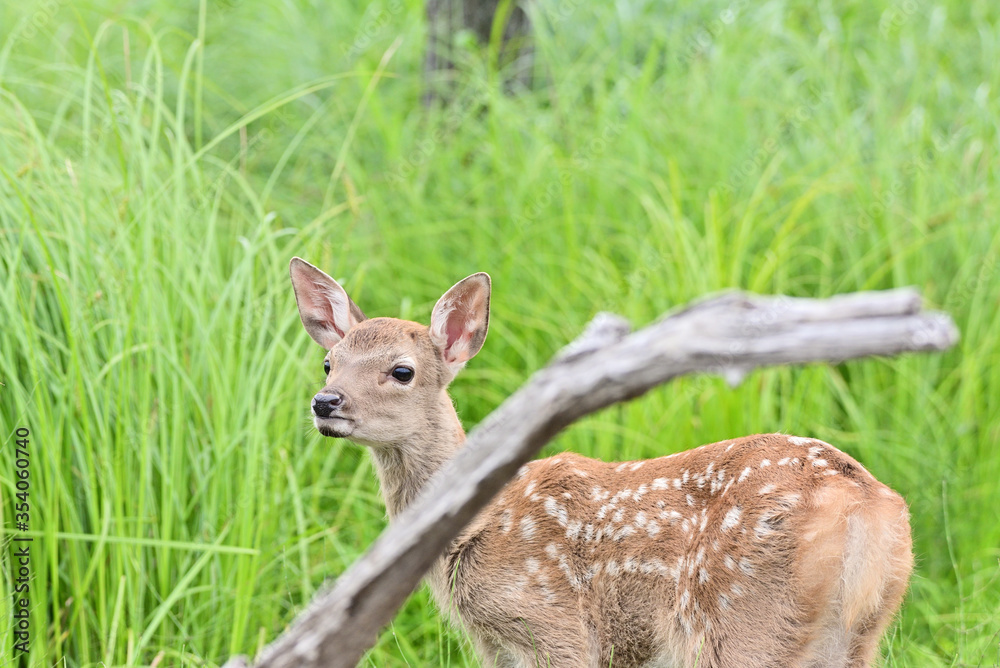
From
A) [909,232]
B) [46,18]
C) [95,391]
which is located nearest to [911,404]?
[909,232]

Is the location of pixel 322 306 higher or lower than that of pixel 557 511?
higher

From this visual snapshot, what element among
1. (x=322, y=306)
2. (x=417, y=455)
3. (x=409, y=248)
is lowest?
(x=417, y=455)

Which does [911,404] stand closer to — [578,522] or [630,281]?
[630,281]

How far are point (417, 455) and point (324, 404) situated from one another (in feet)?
1.56

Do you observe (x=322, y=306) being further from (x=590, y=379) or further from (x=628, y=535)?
(x=590, y=379)

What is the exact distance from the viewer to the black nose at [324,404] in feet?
9.89

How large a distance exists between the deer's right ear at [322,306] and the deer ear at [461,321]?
0.33 metres

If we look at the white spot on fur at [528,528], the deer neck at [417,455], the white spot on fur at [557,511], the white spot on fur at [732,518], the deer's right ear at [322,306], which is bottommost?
the white spot on fur at [528,528]

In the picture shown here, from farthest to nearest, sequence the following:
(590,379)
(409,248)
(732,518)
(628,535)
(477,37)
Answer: (477,37)
(409,248)
(628,535)
(732,518)
(590,379)

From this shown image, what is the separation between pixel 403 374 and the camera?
10.7ft

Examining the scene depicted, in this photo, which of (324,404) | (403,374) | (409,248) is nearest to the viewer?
(324,404)

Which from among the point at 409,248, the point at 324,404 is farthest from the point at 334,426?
the point at 409,248

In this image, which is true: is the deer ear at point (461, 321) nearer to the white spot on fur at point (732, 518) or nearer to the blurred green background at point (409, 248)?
the blurred green background at point (409, 248)

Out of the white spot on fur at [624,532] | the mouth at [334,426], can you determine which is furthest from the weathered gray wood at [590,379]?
the white spot on fur at [624,532]
